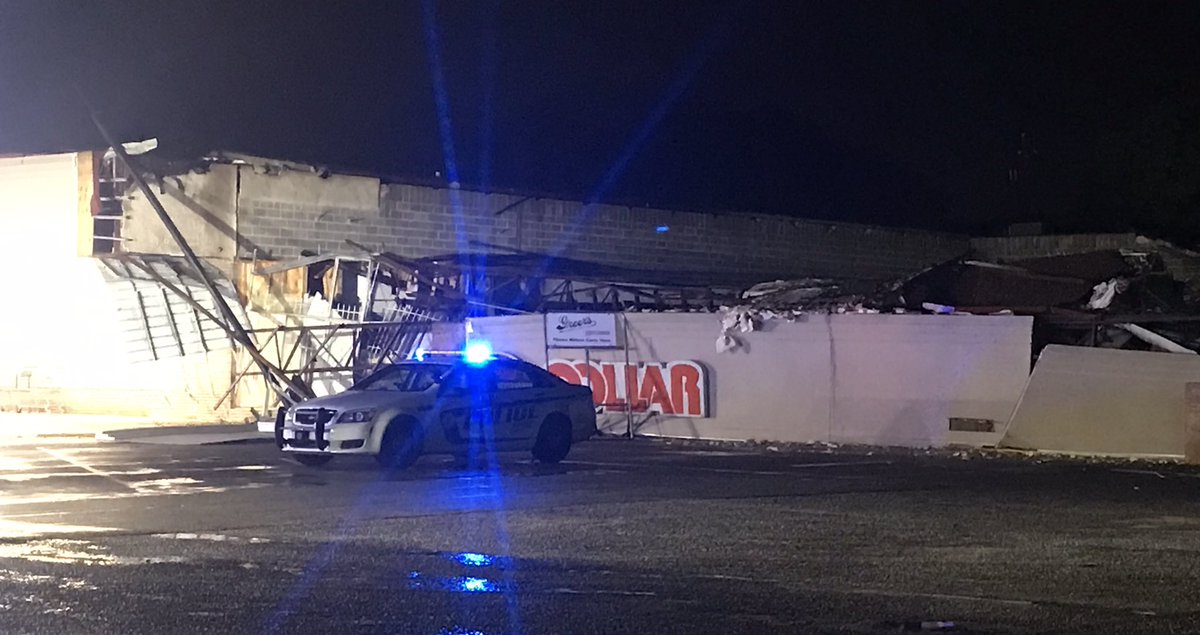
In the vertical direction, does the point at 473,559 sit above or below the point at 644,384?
below

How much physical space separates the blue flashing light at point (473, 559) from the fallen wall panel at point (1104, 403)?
13.0 m

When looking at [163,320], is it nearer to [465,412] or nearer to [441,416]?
[465,412]

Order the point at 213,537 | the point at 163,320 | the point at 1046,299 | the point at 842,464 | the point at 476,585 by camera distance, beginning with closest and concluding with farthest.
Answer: the point at 476,585 < the point at 213,537 < the point at 842,464 < the point at 1046,299 < the point at 163,320

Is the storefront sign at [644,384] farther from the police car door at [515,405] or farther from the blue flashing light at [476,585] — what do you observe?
the blue flashing light at [476,585]

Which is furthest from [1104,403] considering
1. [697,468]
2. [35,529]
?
[35,529]

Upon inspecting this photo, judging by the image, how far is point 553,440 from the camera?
1992cm

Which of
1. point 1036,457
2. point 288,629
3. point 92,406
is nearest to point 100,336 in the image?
point 92,406

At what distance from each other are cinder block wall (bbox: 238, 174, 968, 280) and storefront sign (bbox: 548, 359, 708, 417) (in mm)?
6042

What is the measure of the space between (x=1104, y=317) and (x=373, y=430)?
37.1 ft

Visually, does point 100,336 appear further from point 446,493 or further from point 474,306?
point 446,493

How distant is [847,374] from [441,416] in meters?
7.96

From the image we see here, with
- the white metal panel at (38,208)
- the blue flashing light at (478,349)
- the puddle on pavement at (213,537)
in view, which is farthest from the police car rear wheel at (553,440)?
the white metal panel at (38,208)

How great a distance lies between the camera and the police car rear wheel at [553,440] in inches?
777

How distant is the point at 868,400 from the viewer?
23.3 m
